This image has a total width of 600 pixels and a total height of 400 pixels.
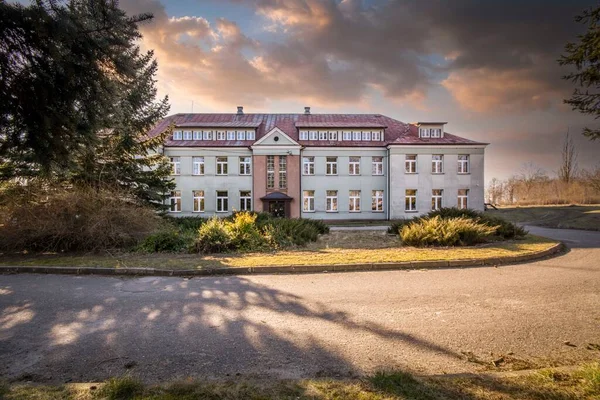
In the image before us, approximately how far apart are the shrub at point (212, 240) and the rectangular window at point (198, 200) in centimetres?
2096

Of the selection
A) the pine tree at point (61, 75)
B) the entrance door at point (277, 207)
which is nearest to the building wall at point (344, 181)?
the entrance door at point (277, 207)

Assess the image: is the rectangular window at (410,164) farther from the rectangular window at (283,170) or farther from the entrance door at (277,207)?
the entrance door at (277,207)

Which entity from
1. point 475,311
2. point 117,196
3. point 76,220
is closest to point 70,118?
point 475,311

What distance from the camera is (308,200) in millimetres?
32000

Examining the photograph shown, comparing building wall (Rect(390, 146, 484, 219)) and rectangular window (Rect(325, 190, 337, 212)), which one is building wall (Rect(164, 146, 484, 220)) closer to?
building wall (Rect(390, 146, 484, 219))

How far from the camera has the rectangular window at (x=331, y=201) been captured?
1258 inches

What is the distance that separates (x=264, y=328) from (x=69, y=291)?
4.93 meters

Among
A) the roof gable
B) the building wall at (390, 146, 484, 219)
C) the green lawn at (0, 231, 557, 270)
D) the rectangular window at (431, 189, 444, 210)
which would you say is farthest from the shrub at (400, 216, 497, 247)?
the roof gable

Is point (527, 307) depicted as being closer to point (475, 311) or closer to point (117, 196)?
point (475, 311)

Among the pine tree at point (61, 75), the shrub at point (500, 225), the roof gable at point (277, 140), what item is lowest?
the shrub at point (500, 225)

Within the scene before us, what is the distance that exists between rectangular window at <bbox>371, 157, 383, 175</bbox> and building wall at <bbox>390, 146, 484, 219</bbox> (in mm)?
1414

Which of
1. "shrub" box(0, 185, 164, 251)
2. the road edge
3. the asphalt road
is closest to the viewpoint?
the asphalt road

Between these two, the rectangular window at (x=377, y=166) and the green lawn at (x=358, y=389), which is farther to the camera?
the rectangular window at (x=377, y=166)

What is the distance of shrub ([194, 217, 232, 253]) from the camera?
36.7ft
